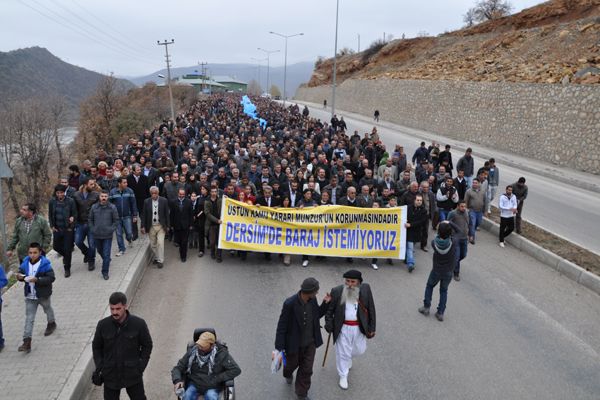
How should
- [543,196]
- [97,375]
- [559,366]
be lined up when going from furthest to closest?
1. [543,196]
2. [559,366]
3. [97,375]

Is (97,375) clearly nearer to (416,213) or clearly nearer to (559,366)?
(559,366)

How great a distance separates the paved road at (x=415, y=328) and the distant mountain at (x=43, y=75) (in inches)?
3750

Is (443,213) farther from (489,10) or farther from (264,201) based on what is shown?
(489,10)

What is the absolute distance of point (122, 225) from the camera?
9.52 metres

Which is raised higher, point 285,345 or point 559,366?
point 285,345

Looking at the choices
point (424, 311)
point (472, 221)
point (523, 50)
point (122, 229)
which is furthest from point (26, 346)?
point (523, 50)

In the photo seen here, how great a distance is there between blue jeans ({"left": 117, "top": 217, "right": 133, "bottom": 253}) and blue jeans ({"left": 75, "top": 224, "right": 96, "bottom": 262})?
0.66 m

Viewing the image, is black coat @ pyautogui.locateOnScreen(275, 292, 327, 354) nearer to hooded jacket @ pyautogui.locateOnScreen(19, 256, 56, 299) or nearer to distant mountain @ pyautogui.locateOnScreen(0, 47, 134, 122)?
hooded jacket @ pyautogui.locateOnScreen(19, 256, 56, 299)

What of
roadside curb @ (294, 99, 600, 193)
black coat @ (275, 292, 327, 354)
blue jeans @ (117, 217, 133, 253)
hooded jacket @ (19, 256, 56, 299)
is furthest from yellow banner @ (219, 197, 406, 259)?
roadside curb @ (294, 99, 600, 193)

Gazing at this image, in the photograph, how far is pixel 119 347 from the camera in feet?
14.5

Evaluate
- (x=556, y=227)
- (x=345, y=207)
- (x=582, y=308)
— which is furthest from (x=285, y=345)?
(x=556, y=227)

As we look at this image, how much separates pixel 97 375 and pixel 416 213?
21.9 ft

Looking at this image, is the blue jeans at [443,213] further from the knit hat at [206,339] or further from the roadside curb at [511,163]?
the roadside curb at [511,163]

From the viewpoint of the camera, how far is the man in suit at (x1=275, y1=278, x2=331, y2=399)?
16.4 ft
